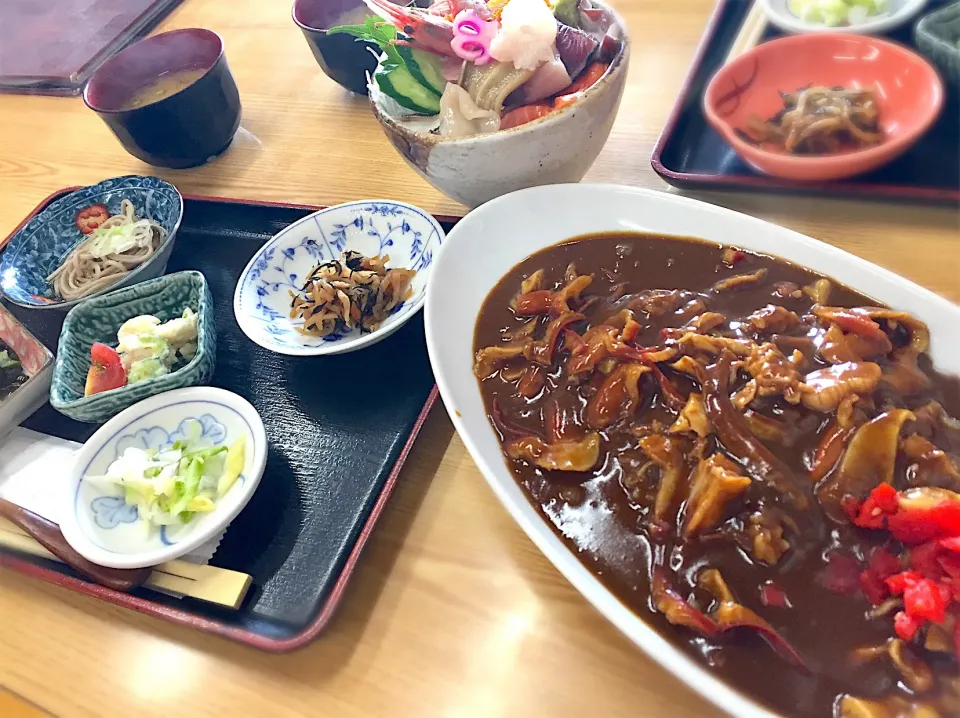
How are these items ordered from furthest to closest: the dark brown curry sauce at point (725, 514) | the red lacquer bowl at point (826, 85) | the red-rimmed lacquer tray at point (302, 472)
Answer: the red lacquer bowl at point (826, 85)
the red-rimmed lacquer tray at point (302, 472)
the dark brown curry sauce at point (725, 514)

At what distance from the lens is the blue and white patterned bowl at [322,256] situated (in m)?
1.47

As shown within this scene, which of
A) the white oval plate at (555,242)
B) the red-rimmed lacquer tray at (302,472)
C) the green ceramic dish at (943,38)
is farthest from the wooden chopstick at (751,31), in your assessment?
the red-rimmed lacquer tray at (302,472)

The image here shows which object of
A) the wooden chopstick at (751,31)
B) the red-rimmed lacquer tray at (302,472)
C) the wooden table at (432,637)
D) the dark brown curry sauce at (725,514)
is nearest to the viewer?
the dark brown curry sauce at (725,514)

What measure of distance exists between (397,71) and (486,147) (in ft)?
0.97

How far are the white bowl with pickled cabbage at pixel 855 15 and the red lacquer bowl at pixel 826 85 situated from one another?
7 cm

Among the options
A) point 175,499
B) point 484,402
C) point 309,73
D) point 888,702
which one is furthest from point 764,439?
point 309,73

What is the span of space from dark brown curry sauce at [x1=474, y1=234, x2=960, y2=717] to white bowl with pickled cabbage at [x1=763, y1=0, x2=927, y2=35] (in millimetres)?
739

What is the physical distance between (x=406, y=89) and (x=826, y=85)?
3.09 feet

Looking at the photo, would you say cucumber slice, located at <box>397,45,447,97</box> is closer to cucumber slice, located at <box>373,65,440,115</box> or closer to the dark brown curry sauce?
cucumber slice, located at <box>373,65,440,115</box>

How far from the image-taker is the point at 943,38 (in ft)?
4.58

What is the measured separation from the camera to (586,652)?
97 centimetres

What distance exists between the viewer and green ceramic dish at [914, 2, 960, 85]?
1350 millimetres

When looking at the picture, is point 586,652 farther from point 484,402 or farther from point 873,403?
point 873,403

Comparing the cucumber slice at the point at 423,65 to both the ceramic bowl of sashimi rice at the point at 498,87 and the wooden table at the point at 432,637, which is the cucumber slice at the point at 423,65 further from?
the wooden table at the point at 432,637
